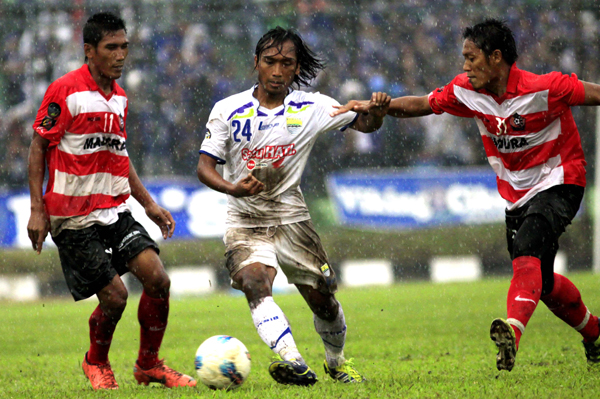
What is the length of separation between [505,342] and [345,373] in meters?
1.45

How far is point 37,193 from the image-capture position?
198 inches

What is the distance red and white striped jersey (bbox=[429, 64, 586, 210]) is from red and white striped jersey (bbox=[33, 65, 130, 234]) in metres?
2.32

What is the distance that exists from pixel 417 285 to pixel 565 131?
28.4 feet

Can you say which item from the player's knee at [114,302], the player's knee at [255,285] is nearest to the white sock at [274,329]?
the player's knee at [255,285]

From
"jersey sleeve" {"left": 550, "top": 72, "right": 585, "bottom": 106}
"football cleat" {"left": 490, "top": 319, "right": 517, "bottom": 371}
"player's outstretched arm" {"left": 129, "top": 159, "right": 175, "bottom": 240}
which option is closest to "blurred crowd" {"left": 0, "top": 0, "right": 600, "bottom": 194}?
"player's outstretched arm" {"left": 129, "top": 159, "right": 175, "bottom": 240}

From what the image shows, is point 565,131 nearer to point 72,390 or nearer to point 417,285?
point 72,390

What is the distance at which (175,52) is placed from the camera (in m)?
15.7

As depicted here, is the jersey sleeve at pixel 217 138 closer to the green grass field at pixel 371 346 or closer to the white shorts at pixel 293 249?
the white shorts at pixel 293 249

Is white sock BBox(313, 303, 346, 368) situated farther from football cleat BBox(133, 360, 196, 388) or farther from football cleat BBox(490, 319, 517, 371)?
football cleat BBox(490, 319, 517, 371)

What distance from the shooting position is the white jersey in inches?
199

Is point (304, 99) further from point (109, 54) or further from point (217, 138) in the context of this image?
point (109, 54)

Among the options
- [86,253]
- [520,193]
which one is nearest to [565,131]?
[520,193]

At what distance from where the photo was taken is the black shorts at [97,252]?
5.11 metres

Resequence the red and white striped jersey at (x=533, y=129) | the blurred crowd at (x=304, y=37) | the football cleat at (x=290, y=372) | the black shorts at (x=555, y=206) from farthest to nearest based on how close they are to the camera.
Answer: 1. the blurred crowd at (x=304, y=37)
2. the red and white striped jersey at (x=533, y=129)
3. the black shorts at (x=555, y=206)
4. the football cleat at (x=290, y=372)
